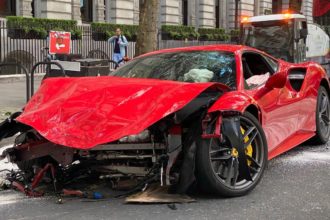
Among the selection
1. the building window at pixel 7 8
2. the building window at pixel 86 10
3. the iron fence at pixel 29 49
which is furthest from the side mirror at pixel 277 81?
the building window at pixel 86 10

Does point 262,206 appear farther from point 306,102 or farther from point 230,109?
point 306,102

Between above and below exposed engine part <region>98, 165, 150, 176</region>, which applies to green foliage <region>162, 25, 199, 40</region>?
above

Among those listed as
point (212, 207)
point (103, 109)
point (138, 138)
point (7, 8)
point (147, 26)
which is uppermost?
point (7, 8)

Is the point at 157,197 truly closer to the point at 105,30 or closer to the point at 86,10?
the point at 105,30

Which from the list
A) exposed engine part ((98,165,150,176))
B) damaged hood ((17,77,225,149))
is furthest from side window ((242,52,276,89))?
exposed engine part ((98,165,150,176))

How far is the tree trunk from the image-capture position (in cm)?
1273

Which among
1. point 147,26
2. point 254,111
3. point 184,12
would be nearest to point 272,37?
point 147,26

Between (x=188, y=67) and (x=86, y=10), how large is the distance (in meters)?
21.1

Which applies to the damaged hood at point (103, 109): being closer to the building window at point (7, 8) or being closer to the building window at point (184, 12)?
the building window at point (7, 8)

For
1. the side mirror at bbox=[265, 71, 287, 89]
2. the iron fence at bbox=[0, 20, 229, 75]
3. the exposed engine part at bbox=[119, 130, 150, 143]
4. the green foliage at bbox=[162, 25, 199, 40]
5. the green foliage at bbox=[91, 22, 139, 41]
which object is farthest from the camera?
the green foliage at bbox=[162, 25, 199, 40]

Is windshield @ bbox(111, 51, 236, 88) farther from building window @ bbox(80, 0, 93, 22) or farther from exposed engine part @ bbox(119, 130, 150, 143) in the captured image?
building window @ bbox(80, 0, 93, 22)

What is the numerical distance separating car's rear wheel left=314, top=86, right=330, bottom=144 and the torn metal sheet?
308 centimetres

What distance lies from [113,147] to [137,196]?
51cm

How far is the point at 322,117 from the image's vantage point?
7.47 metres
